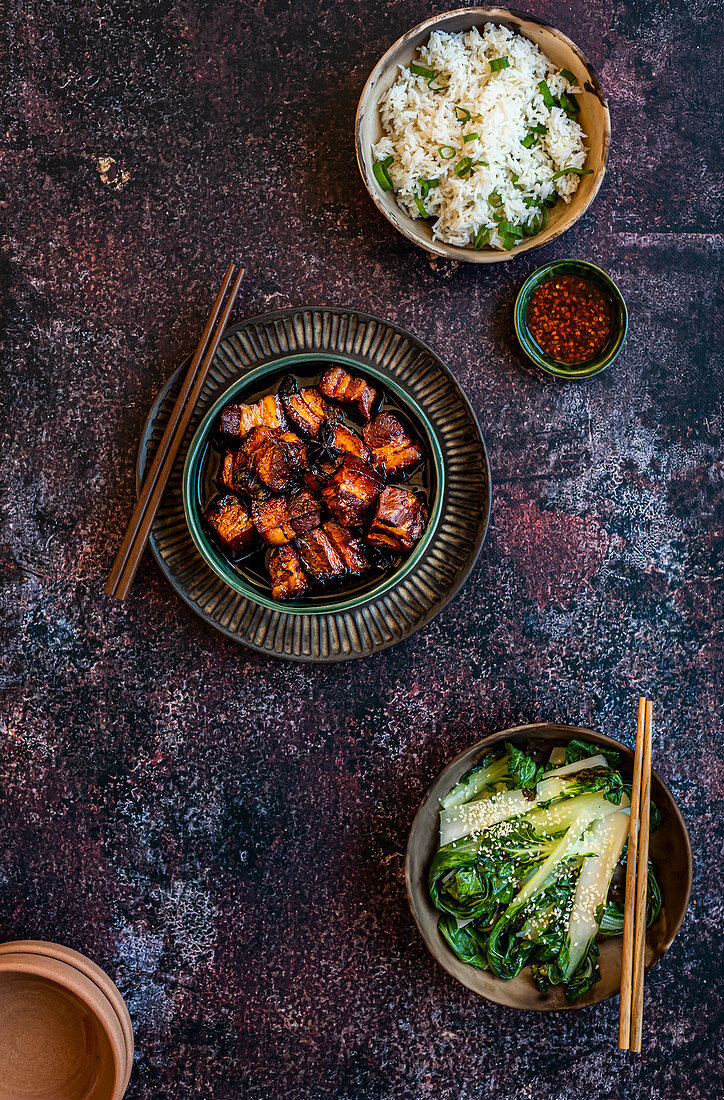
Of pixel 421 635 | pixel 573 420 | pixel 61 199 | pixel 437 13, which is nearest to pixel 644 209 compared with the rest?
pixel 573 420

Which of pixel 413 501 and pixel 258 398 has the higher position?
pixel 258 398

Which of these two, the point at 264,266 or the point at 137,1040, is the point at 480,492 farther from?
the point at 137,1040

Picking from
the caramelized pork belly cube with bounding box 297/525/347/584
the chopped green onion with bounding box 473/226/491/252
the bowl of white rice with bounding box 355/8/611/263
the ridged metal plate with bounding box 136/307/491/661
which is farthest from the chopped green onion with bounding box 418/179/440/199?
the caramelized pork belly cube with bounding box 297/525/347/584

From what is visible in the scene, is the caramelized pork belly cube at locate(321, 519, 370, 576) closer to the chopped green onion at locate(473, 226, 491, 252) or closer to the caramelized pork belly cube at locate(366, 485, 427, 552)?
the caramelized pork belly cube at locate(366, 485, 427, 552)

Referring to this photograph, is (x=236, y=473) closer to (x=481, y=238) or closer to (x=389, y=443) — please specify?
(x=389, y=443)

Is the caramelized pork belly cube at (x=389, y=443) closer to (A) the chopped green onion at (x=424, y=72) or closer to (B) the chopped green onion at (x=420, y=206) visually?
(B) the chopped green onion at (x=420, y=206)

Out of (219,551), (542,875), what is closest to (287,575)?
(219,551)
